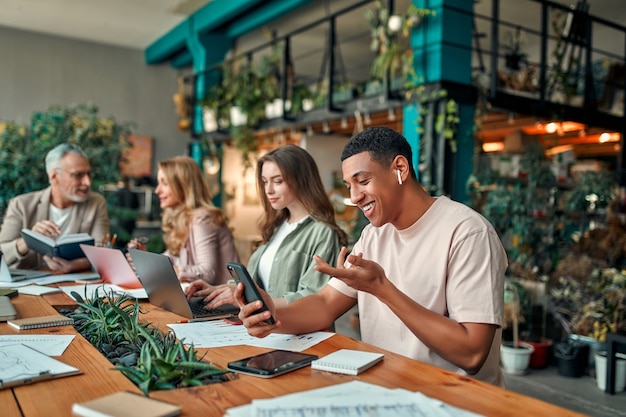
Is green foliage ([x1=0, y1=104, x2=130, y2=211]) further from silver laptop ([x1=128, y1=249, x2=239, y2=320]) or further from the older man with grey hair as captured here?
silver laptop ([x1=128, y1=249, x2=239, y2=320])

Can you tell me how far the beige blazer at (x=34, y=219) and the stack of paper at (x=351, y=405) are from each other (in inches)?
110

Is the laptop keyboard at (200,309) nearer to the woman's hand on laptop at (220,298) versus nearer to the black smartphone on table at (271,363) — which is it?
the woman's hand on laptop at (220,298)

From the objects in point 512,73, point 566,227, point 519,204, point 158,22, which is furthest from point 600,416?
point 158,22

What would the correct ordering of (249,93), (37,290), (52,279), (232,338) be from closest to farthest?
(232,338)
(37,290)
(52,279)
(249,93)

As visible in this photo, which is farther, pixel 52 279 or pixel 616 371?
pixel 616 371

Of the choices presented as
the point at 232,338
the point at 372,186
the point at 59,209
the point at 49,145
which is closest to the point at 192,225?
the point at 59,209

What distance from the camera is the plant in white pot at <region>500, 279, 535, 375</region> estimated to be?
4.40 metres

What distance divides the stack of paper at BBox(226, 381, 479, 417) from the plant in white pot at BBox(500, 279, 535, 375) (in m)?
3.55

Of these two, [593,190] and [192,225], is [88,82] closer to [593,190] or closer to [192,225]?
[192,225]

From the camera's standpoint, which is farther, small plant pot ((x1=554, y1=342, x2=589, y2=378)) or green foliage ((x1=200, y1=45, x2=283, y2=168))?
green foliage ((x1=200, y1=45, x2=283, y2=168))

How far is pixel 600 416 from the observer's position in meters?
3.61

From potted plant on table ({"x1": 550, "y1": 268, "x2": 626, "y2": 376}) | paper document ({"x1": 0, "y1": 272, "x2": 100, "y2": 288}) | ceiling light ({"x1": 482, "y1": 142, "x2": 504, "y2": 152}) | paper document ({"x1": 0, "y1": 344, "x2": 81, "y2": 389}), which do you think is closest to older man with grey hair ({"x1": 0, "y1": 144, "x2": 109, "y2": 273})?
paper document ({"x1": 0, "y1": 272, "x2": 100, "y2": 288})

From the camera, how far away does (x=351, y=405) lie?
110 cm

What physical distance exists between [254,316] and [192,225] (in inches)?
67.2
